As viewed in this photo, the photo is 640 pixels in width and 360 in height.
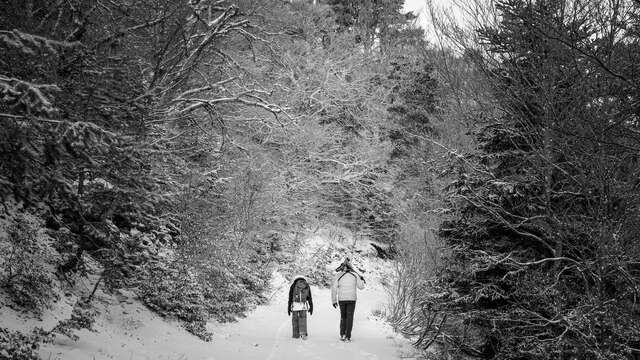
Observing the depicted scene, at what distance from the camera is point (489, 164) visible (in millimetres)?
9297

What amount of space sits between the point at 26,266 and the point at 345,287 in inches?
257

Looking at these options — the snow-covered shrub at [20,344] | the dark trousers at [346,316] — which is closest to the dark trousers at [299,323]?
the dark trousers at [346,316]

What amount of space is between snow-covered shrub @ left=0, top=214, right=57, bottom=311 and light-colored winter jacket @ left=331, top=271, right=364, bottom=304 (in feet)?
19.5

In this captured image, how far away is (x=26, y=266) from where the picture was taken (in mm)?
7297

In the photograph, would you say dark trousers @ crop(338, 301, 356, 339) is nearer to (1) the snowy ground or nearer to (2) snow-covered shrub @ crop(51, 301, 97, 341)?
Result: (1) the snowy ground

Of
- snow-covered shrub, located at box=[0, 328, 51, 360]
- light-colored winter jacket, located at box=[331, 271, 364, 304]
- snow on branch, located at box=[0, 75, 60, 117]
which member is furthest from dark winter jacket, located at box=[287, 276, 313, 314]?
snow on branch, located at box=[0, 75, 60, 117]

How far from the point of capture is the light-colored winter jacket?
452 inches

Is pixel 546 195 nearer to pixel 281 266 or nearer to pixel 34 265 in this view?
pixel 34 265

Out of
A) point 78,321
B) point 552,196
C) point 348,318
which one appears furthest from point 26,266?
point 552,196

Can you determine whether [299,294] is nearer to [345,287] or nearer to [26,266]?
[345,287]

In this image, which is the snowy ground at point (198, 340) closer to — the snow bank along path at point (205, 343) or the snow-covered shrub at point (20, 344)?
the snow bank along path at point (205, 343)

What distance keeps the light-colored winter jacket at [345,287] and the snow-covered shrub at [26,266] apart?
19.5 feet

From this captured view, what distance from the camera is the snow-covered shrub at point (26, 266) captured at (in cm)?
688

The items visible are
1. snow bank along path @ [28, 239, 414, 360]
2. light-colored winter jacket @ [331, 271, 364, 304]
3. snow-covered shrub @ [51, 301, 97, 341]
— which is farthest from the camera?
light-colored winter jacket @ [331, 271, 364, 304]
